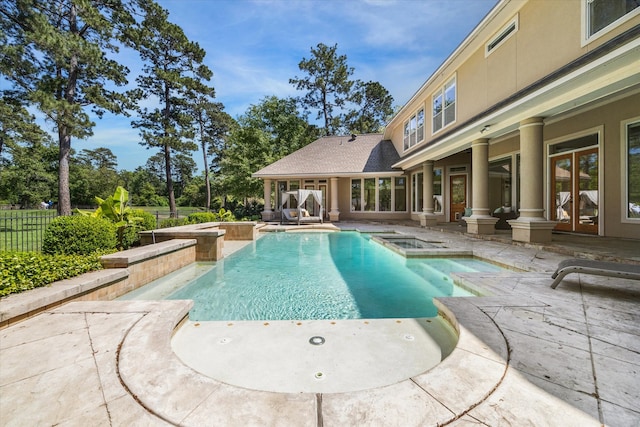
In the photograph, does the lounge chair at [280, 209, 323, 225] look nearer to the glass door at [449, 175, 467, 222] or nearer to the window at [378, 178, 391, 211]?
the window at [378, 178, 391, 211]

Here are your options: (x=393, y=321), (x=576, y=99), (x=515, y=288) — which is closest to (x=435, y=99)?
(x=576, y=99)

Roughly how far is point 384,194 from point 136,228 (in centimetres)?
1413

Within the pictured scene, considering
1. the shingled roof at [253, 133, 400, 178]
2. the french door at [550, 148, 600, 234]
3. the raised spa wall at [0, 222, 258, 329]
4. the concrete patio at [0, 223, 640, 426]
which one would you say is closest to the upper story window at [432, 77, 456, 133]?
the french door at [550, 148, 600, 234]

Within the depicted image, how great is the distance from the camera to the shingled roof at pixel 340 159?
56.4 feet

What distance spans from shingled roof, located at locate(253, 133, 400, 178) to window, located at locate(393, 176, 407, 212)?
1.15 meters

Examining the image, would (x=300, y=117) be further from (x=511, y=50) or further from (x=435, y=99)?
(x=511, y=50)

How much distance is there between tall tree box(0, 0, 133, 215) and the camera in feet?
37.3

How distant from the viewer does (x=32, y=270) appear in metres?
3.46

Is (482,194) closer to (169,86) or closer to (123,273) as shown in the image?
(123,273)

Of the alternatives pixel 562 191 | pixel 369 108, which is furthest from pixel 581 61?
pixel 369 108

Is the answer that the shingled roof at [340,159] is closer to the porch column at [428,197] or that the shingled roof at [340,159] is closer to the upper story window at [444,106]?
the porch column at [428,197]

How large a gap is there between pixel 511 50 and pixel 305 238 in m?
9.18

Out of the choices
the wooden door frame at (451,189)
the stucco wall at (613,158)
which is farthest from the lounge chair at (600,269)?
the wooden door frame at (451,189)

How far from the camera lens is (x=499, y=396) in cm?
162
